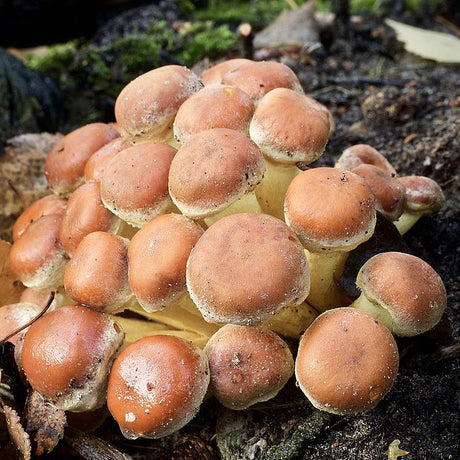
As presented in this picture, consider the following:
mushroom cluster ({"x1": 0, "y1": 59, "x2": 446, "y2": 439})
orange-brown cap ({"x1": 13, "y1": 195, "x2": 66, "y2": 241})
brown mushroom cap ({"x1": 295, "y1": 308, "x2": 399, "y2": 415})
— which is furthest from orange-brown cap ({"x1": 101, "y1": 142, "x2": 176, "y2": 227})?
brown mushroom cap ({"x1": 295, "y1": 308, "x2": 399, "y2": 415})

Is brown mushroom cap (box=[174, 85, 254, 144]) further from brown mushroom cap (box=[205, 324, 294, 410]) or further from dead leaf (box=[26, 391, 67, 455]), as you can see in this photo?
dead leaf (box=[26, 391, 67, 455])

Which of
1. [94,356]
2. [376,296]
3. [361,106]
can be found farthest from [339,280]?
[361,106]

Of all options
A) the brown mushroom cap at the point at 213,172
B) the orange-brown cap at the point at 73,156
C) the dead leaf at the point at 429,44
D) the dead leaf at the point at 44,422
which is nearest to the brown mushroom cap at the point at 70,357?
the dead leaf at the point at 44,422

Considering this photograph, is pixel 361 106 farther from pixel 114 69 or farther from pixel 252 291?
pixel 252 291

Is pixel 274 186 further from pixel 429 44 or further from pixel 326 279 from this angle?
pixel 429 44

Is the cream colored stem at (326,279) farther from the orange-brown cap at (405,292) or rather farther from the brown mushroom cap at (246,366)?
the brown mushroom cap at (246,366)

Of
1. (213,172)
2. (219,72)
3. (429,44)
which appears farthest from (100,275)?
(429,44)
